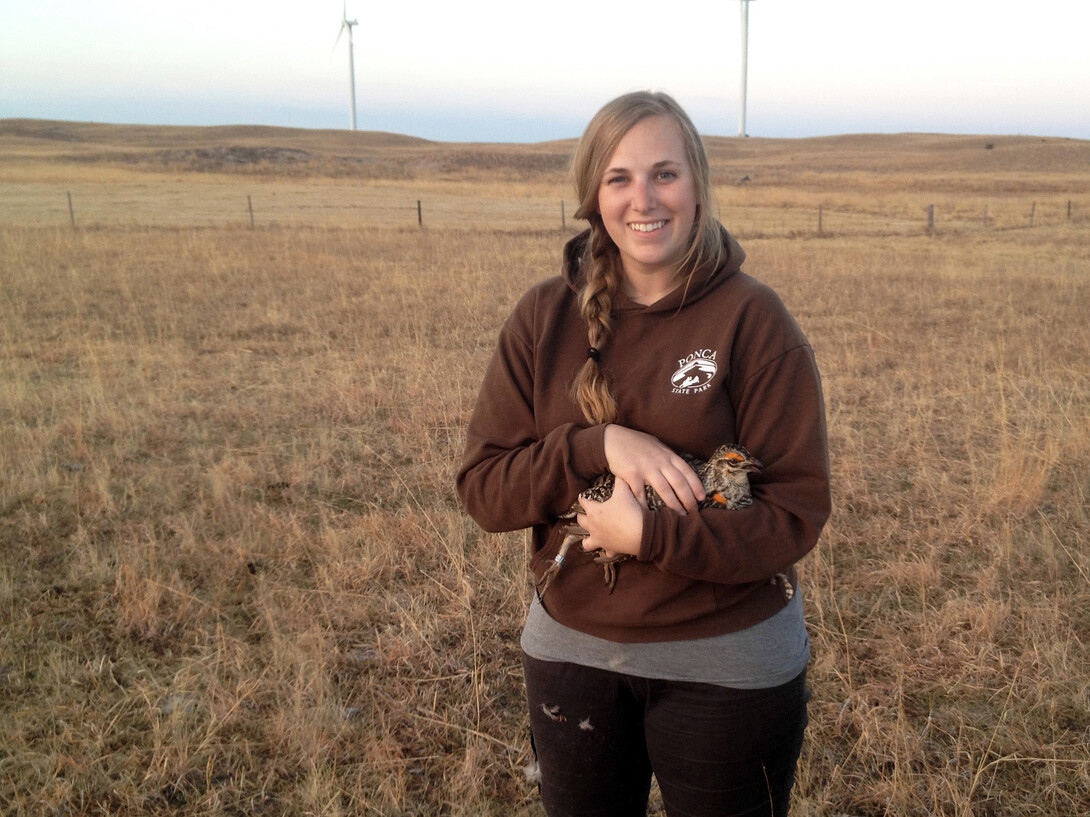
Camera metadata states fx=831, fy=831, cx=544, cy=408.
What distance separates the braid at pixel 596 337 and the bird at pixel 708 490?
0.48 ft

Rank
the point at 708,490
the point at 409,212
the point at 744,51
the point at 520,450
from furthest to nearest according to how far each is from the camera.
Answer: the point at 744,51 → the point at 409,212 → the point at 520,450 → the point at 708,490

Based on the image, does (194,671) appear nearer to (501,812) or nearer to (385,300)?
(501,812)

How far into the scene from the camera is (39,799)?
2.79 metres

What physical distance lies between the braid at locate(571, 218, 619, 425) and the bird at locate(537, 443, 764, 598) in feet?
0.48

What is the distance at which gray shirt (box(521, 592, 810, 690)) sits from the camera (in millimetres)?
1710

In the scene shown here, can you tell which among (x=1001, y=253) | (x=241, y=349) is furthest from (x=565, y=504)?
(x=1001, y=253)

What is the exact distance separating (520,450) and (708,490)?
0.42m

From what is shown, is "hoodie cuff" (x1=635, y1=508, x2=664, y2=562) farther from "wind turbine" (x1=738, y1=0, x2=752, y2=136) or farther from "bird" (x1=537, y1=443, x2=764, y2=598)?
"wind turbine" (x1=738, y1=0, x2=752, y2=136)

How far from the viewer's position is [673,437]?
1802 millimetres

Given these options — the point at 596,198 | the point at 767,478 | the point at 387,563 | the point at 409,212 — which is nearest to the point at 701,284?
the point at 596,198

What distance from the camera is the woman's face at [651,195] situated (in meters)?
1.79

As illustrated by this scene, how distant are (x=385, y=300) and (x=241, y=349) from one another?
112 inches

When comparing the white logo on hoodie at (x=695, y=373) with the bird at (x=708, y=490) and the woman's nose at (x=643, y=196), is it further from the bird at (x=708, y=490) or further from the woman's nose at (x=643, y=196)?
the woman's nose at (x=643, y=196)

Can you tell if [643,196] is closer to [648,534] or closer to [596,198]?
[596,198]
